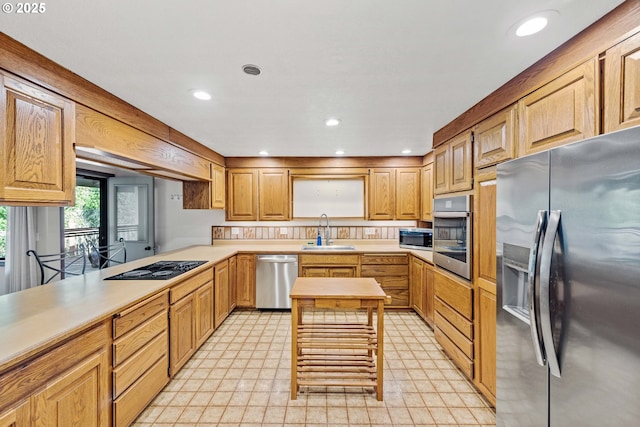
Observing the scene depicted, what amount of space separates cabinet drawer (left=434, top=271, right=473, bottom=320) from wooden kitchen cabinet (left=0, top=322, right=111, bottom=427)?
2.46 meters

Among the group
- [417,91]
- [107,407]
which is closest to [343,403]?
[107,407]

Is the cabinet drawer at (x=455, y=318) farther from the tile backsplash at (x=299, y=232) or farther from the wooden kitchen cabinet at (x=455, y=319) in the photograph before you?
the tile backsplash at (x=299, y=232)

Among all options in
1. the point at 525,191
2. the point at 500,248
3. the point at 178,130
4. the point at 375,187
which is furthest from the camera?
the point at 375,187

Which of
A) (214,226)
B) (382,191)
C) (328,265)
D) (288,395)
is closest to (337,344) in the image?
(288,395)

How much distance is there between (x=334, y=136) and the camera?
3090 mm

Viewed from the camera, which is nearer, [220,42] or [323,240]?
[220,42]

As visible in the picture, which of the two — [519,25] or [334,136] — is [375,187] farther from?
[519,25]

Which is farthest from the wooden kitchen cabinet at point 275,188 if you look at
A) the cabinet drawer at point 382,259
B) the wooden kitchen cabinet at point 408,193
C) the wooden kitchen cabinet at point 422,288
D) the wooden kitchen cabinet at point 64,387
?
the wooden kitchen cabinet at point 64,387

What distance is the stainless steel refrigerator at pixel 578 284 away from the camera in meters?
0.90

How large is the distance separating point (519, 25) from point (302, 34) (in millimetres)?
979

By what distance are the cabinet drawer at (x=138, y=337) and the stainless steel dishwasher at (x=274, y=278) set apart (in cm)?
176

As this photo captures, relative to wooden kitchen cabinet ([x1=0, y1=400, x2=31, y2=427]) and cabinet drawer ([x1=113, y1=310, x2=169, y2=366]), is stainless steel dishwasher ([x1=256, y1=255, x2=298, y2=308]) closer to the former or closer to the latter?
cabinet drawer ([x1=113, y1=310, x2=169, y2=366])

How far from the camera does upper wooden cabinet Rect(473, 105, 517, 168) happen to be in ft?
5.85

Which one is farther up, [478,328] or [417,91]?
[417,91]
